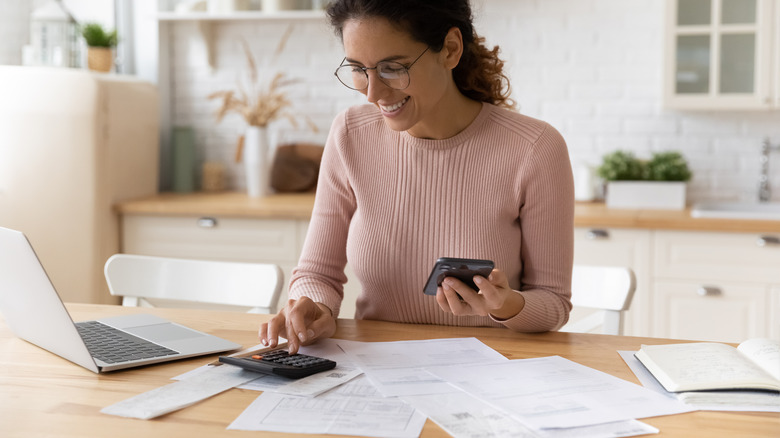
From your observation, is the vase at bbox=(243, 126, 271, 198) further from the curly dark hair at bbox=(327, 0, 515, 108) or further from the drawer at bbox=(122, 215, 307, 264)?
the curly dark hair at bbox=(327, 0, 515, 108)

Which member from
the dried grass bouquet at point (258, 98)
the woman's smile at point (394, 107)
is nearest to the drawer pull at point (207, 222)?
the dried grass bouquet at point (258, 98)

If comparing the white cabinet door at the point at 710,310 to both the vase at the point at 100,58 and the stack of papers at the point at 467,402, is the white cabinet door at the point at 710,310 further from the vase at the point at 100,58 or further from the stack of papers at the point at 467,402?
the vase at the point at 100,58

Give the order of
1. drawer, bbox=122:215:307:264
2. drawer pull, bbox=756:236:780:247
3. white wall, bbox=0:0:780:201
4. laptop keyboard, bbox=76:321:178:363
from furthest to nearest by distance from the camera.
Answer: white wall, bbox=0:0:780:201 < drawer, bbox=122:215:307:264 < drawer pull, bbox=756:236:780:247 < laptop keyboard, bbox=76:321:178:363

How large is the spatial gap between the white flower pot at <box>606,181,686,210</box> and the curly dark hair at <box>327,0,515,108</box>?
164cm

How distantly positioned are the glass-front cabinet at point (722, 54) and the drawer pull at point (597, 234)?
639 millimetres

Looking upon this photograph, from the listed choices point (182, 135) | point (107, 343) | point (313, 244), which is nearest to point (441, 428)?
point (107, 343)

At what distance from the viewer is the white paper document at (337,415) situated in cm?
106

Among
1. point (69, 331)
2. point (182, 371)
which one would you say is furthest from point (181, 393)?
point (69, 331)

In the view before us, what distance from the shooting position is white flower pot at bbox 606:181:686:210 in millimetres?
3348

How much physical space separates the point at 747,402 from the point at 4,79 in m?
2.93

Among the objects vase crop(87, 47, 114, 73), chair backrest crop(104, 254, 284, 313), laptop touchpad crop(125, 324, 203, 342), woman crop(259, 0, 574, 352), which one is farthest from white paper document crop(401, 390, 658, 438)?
vase crop(87, 47, 114, 73)

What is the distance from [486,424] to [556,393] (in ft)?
0.54

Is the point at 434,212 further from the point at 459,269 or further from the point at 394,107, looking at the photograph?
the point at 459,269

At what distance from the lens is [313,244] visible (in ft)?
5.93
